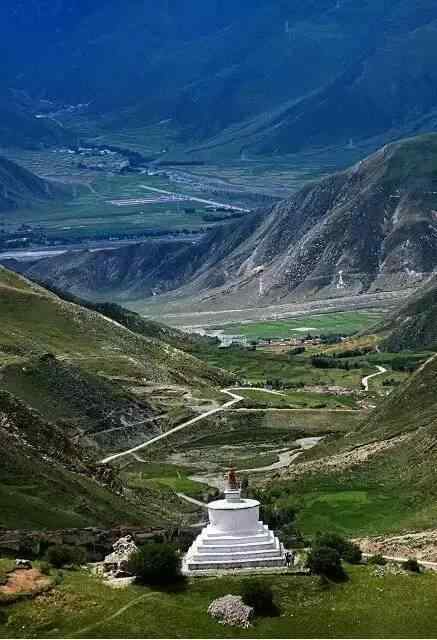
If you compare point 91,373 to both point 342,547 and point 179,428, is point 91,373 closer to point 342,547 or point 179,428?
point 179,428

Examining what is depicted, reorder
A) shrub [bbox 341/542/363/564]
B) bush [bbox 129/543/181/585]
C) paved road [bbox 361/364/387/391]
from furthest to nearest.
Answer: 1. paved road [bbox 361/364/387/391]
2. shrub [bbox 341/542/363/564]
3. bush [bbox 129/543/181/585]

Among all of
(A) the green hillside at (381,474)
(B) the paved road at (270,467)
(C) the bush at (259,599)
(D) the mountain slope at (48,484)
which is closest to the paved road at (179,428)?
(B) the paved road at (270,467)

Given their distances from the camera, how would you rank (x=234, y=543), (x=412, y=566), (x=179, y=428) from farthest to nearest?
(x=179, y=428)
(x=412, y=566)
(x=234, y=543)

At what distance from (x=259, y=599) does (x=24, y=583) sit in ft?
27.9

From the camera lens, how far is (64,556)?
5759 cm

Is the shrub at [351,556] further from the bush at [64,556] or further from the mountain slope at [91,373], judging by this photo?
the mountain slope at [91,373]

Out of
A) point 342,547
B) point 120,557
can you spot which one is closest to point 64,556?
point 120,557

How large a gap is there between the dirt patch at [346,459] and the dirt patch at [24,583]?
36.6 meters

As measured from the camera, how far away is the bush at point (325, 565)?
54.1m

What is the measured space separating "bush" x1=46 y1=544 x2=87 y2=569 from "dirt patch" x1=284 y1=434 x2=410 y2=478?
30.7 meters

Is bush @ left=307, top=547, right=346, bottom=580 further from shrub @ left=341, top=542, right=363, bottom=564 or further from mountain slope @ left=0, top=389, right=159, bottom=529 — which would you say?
mountain slope @ left=0, top=389, right=159, bottom=529

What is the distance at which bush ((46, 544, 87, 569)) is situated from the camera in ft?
187

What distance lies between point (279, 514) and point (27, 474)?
13.4 m

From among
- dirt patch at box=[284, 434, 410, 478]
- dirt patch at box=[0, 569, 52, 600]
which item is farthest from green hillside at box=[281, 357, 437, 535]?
dirt patch at box=[0, 569, 52, 600]
